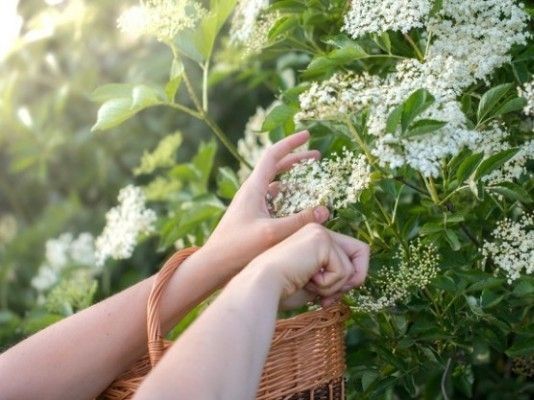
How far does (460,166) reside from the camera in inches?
49.6

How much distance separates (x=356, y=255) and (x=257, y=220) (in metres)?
0.12

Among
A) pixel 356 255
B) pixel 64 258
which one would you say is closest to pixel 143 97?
pixel 356 255

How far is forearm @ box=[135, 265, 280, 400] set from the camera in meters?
0.99

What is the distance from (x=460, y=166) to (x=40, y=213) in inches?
74.9

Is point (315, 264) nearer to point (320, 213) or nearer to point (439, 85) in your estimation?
point (320, 213)

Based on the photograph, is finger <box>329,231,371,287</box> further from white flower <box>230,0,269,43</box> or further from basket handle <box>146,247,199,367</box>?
white flower <box>230,0,269,43</box>

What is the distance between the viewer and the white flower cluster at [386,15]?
123cm

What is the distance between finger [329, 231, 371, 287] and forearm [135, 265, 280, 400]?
145 mm

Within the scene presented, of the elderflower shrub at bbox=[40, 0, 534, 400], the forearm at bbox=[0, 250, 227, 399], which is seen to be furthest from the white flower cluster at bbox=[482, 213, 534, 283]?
the forearm at bbox=[0, 250, 227, 399]

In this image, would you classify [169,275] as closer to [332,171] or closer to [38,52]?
[332,171]

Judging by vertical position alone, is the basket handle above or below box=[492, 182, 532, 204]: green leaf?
above

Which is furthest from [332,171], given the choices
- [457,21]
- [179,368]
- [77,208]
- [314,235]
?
[77,208]

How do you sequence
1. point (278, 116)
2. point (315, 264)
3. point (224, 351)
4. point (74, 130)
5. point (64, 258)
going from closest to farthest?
point (224, 351) < point (315, 264) < point (278, 116) < point (64, 258) < point (74, 130)

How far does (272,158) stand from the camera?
1.31 m
